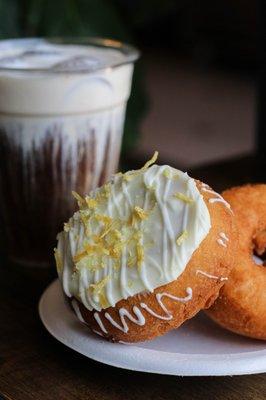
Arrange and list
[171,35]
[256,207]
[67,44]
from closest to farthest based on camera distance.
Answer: [256,207], [67,44], [171,35]

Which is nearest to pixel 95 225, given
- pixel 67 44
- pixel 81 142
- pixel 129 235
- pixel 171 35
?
pixel 129 235

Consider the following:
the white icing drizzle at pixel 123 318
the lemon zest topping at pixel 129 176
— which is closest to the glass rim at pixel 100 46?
the lemon zest topping at pixel 129 176

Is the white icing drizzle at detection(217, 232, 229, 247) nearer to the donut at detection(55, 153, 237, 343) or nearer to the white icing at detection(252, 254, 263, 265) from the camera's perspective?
the donut at detection(55, 153, 237, 343)

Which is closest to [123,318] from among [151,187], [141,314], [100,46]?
[141,314]

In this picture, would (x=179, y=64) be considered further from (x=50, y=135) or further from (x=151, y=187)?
(x=151, y=187)

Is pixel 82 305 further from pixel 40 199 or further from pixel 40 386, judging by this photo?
pixel 40 199

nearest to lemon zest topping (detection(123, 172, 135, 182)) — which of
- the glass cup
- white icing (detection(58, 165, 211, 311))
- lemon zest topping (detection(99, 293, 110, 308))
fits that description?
white icing (detection(58, 165, 211, 311))

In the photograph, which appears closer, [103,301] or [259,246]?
[103,301]
